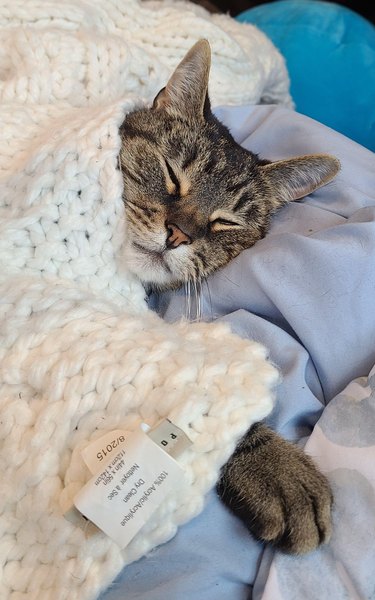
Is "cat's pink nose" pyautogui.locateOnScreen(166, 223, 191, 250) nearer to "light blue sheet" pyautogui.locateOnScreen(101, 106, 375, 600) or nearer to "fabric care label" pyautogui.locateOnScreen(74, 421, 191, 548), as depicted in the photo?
"light blue sheet" pyautogui.locateOnScreen(101, 106, 375, 600)

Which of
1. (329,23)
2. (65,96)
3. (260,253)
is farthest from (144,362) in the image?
(329,23)

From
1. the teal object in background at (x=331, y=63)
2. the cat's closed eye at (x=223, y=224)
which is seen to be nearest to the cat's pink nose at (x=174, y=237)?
the cat's closed eye at (x=223, y=224)

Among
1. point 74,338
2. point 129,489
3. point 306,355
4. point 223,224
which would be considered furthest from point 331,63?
point 129,489

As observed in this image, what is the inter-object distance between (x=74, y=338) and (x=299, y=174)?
0.60 m

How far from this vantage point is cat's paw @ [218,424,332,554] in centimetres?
79

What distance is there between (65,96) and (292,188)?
53 cm

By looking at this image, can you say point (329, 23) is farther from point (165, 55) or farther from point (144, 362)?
point (144, 362)

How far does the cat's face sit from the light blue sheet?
5 cm

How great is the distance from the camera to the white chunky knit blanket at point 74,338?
0.76 m

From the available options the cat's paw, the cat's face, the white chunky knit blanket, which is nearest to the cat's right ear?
the cat's face

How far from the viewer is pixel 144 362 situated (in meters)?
0.82

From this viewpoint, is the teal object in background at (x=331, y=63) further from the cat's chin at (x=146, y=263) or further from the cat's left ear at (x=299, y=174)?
the cat's chin at (x=146, y=263)

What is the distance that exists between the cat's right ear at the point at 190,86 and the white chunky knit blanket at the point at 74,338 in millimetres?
127

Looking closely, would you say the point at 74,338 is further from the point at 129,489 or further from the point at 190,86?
the point at 190,86
